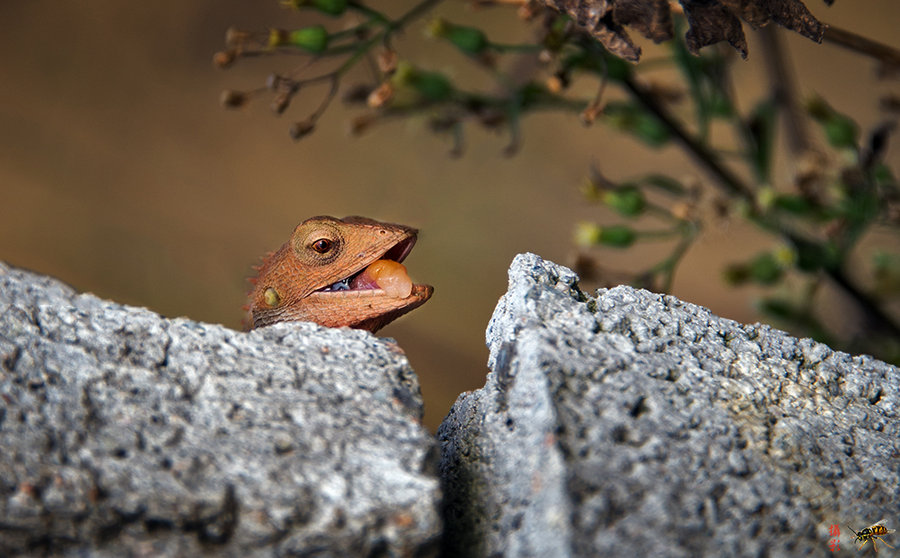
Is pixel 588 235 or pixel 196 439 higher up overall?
pixel 588 235

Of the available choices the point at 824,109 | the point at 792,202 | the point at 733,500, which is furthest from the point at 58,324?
the point at 824,109

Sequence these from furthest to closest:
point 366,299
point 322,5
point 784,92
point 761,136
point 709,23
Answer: point 784,92 → point 761,136 → point 322,5 → point 366,299 → point 709,23

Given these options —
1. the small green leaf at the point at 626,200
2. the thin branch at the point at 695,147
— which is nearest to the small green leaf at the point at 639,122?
the thin branch at the point at 695,147

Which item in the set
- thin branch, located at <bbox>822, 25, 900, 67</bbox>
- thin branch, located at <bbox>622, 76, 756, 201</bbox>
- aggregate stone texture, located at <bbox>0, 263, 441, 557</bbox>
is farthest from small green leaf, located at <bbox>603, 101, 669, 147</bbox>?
aggregate stone texture, located at <bbox>0, 263, 441, 557</bbox>

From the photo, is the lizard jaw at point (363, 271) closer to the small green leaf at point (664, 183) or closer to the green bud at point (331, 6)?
the green bud at point (331, 6)

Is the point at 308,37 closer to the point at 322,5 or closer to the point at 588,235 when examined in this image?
the point at 322,5

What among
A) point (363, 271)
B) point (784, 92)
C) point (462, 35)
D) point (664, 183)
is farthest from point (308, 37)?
point (784, 92)
